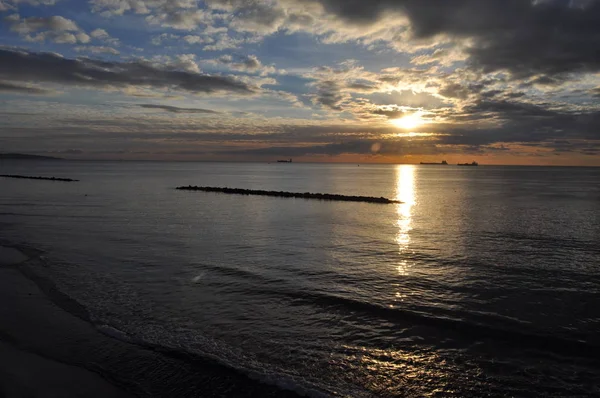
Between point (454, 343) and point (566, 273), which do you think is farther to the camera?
point (566, 273)

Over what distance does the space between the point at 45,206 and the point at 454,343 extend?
2024 inches

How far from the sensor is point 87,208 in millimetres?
46750

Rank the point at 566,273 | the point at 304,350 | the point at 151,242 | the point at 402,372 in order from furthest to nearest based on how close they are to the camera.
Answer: the point at 151,242, the point at 566,273, the point at 304,350, the point at 402,372

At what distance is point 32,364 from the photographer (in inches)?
395

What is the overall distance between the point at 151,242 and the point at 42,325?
48.4 feet

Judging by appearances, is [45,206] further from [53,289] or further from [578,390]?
[578,390]

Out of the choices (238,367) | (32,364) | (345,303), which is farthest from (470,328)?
(32,364)

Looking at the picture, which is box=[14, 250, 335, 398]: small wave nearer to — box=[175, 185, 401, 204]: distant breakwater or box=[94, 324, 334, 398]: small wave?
box=[94, 324, 334, 398]: small wave

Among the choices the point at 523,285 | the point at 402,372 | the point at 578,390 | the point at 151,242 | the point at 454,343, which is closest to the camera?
the point at 578,390

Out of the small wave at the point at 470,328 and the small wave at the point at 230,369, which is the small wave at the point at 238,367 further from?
the small wave at the point at 470,328

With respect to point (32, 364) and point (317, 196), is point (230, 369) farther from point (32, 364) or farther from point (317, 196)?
point (317, 196)

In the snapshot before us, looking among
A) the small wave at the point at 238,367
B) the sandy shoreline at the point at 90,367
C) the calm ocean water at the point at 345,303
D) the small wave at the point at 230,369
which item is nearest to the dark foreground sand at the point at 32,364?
the sandy shoreline at the point at 90,367

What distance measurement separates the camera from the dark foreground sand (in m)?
8.95

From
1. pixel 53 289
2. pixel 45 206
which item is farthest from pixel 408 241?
pixel 45 206
